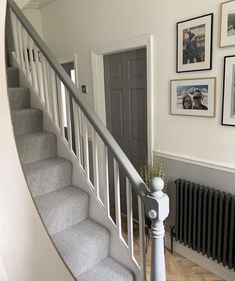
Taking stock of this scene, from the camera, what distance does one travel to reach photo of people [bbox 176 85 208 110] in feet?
6.94

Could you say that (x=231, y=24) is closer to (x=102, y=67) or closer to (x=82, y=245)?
(x=102, y=67)

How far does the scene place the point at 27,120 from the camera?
2361 millimetres

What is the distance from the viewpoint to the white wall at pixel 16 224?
702mm

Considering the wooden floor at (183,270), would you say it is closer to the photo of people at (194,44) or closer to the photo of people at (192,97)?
the photo of people at (192,97)

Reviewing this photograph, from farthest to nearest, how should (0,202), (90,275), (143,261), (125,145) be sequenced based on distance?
(125,145) → (90,275) → (143,261) → (0,202)

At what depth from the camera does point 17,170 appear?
73 centimetres

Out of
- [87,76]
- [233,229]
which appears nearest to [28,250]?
[233,229]

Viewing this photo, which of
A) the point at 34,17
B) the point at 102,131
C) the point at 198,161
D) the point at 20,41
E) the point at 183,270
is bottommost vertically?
the point at 183,270

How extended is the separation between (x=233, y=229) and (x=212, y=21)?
1621 millimetres

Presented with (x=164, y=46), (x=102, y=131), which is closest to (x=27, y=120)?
(x=102, y=131)

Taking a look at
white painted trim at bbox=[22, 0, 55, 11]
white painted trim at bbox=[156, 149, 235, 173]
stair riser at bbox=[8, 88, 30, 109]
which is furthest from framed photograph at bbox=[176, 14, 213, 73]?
white painted trim at bbox=[22, 0, 55, 11]

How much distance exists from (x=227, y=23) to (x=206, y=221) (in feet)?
5.18

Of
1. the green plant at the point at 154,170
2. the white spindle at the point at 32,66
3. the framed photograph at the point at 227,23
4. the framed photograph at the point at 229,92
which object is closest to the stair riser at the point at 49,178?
the green plant at the point at 154,170

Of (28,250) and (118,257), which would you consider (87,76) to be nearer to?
(118,257)
